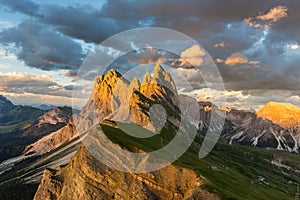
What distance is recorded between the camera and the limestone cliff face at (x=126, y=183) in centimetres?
11069

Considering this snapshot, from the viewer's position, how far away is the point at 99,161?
409 feet

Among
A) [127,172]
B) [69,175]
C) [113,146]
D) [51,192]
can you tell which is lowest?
[51,192]

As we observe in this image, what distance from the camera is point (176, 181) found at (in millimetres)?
113375

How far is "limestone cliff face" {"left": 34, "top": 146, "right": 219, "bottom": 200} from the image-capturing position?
110688 millimetres

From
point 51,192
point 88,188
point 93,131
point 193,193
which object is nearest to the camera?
point 193,193

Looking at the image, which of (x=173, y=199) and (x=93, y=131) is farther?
(x=93, y=131)

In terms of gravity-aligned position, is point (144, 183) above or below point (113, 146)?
below

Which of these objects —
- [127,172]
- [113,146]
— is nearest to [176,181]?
[127,172]

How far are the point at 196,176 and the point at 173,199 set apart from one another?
12470 mm

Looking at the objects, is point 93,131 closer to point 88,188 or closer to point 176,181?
point 88,188

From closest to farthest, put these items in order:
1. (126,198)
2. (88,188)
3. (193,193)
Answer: (193,193)
(126,198)
(88,188)

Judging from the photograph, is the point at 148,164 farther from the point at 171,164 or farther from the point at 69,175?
the point at 69,175

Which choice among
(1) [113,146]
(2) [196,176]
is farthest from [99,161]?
(2) [196,176]

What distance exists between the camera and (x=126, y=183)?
115 m
